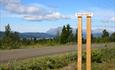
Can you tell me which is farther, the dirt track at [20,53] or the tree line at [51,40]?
the tree line at [51,40]

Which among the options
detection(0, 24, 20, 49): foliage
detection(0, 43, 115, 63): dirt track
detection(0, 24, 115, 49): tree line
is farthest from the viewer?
detection(0, 24, 115, 49): tree line

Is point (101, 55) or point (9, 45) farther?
point (9, 45)

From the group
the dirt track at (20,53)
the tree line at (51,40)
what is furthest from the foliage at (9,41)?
the dirt track at (20,53)

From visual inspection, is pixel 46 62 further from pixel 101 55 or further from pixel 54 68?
pixel 101 55

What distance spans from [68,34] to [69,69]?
115 ft

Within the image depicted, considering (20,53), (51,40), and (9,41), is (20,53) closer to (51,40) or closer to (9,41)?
(9,41)

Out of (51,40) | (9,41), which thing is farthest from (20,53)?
(51,40)

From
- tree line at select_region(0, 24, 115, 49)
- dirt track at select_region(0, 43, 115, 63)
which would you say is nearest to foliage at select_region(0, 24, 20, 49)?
tree line at select_region(0, 24, 115, 49)

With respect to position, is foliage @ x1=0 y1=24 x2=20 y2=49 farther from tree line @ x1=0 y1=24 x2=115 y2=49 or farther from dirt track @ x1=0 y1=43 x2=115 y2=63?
dirt track @ x1=0 y1=43 x2=115 y2=63

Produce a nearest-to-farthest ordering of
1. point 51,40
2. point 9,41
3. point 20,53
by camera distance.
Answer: point 20,53 < point 9,41 < point 51,40

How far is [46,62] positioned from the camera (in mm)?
15641

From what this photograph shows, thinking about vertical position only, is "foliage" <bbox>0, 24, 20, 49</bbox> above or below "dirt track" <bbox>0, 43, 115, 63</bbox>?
above

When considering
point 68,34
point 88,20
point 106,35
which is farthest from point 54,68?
point 106,35

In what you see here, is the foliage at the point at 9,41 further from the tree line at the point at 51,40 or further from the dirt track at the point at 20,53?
the dirt track at the point at 20,53
